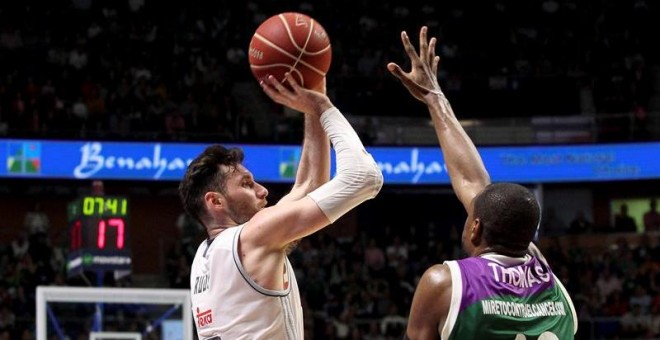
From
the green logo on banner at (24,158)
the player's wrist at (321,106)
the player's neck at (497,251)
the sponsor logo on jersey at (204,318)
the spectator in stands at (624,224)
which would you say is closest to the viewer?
the player's neck at (497,251)

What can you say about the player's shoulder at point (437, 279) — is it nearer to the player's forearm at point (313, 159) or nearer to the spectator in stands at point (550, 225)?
the player's forearm at point (313, 159)

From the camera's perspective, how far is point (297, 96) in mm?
4633

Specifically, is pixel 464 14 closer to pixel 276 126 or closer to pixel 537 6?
pixel 537 6

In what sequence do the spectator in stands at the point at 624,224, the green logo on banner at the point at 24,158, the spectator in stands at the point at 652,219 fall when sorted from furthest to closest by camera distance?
the spectator in stands at the point at 624,224 < the spectator in stands at the point at 652,219 < the green logo on banner at the point at 24,158

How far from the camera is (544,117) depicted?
22281mm

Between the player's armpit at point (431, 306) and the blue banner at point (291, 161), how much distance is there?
52.9 ft

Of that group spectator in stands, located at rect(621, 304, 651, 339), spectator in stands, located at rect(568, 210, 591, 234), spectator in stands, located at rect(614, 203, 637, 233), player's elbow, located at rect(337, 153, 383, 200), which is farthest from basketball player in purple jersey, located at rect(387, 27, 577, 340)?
spectator in stands, located at rect(614, 203, 637, 233)

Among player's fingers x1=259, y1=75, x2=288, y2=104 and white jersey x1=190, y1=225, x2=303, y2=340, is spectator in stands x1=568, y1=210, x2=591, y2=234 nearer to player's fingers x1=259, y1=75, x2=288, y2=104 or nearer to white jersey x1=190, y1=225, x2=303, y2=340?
player's fingers x1=259, y1=75, x2=288, y2=104

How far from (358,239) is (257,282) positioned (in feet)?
54.1

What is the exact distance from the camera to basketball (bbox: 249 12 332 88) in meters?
4.76

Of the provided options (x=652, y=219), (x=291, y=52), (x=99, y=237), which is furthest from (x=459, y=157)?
(x=652, y=219)

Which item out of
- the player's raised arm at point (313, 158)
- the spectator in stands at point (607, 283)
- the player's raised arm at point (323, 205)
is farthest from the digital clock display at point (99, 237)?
the spectator in stands at point (607, 283)

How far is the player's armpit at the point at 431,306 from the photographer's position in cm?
371

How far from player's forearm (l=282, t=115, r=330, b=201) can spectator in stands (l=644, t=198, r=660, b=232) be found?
57.2 feet
